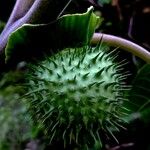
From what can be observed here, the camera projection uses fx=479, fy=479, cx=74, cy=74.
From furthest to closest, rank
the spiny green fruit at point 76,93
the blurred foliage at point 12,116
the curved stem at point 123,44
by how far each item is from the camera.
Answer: the blurred foliage at point 12,116 < the curved stem at point 123,44 < the spiny green fruit at point 76,93

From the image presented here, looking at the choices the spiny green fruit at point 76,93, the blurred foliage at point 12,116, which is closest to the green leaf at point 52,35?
the spiny green fruit at point 76,93

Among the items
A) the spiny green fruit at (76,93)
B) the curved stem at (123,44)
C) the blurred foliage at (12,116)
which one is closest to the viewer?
the spiny green fruit at (76,93)

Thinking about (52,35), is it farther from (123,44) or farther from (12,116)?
(12,116)

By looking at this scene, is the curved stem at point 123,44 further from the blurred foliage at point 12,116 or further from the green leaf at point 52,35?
the blurred foliage at point 12,116

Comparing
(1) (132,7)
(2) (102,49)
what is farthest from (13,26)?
(1) (132,7)

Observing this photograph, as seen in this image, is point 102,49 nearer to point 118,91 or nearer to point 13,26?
point 118,91

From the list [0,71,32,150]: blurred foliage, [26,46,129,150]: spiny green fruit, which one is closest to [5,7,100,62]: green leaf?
[26,46,129,150]: spiny green fruit

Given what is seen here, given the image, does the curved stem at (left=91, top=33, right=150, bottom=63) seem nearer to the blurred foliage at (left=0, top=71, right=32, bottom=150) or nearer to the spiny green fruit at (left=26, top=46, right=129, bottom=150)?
the spiny green fruit at (left=26, top=46, right=129, bottom=150)
